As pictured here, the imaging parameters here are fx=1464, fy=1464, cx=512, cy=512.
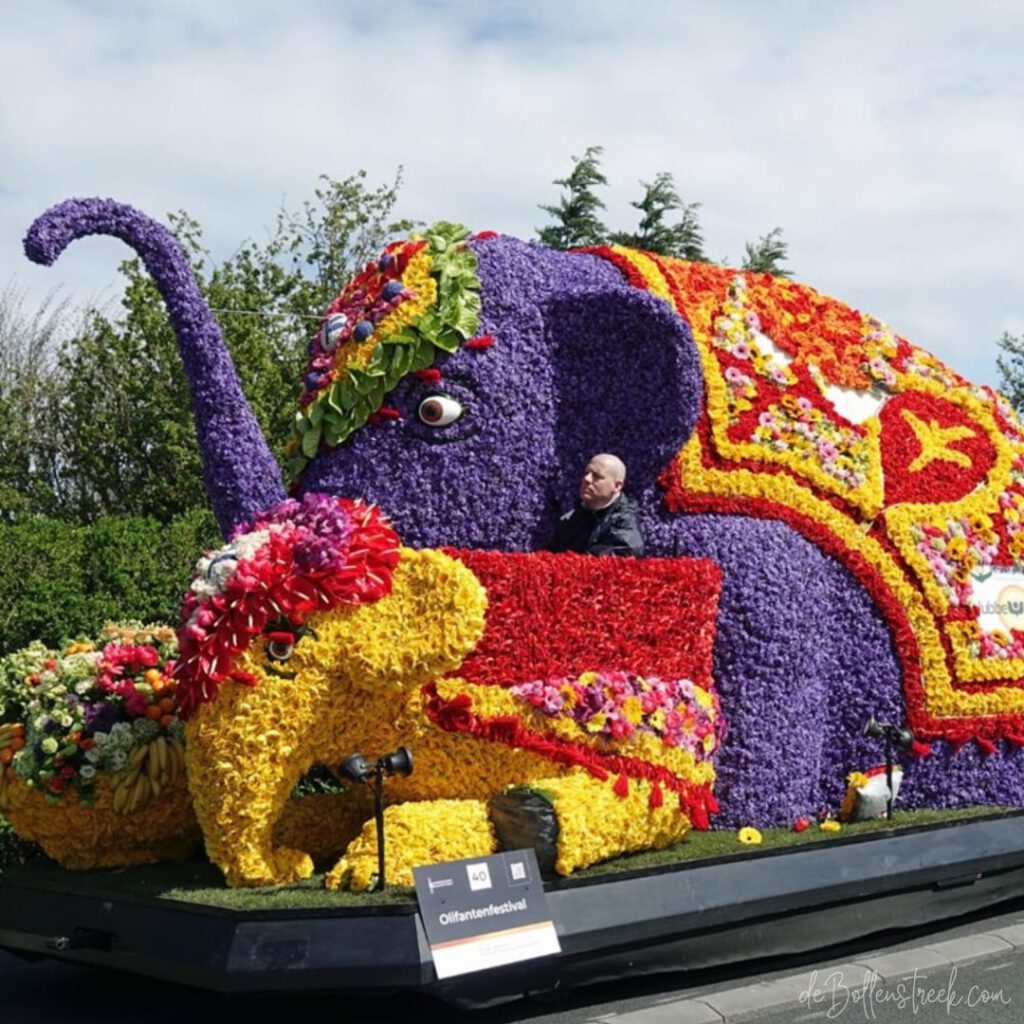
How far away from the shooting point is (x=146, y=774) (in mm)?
5375

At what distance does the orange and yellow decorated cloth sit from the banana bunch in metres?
2.22

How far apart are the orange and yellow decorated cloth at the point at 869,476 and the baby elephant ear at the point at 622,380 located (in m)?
0.23

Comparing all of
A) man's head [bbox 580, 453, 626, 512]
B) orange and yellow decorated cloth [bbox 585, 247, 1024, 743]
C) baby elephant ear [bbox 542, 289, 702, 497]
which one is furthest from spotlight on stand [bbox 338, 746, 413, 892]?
orange and yellow decorated cloth [bbox 585, 247, 1024, 743]

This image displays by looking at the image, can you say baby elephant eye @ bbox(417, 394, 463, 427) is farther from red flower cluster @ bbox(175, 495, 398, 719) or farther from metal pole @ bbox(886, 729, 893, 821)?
metal pole @ bbox(886, 729, 893, 821)

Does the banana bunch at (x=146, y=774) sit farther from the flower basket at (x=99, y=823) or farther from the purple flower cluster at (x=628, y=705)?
the purple flower cluster at (x=628, y=705)

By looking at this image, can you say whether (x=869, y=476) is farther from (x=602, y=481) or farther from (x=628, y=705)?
(x=628, y=705)

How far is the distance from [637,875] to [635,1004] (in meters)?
0.50

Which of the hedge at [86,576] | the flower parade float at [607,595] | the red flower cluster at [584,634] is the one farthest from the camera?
the hedge at [86,576]

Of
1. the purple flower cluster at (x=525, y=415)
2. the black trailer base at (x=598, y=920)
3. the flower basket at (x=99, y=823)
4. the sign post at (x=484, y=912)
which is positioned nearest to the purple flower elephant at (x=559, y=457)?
Result: the purple flower cluster at (x=525, y=415)

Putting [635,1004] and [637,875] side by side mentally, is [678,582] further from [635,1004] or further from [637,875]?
[635,1004]

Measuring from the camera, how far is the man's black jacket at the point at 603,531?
5.58 metres

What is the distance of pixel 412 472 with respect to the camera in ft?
18.3

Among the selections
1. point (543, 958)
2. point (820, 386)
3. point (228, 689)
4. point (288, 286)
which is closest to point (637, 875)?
point (543, 958)

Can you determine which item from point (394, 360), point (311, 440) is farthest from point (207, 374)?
point (394, 360)
